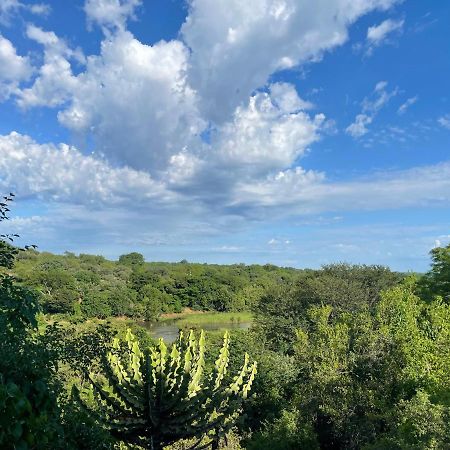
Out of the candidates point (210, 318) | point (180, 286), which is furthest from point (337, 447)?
point (180, 286)

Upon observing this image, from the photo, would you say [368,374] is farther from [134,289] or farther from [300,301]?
[134,289]

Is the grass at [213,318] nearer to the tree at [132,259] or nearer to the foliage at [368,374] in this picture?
the foliage at [368,374]

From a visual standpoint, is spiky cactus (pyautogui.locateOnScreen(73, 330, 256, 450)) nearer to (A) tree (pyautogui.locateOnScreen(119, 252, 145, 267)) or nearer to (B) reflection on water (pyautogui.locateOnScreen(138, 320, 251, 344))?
(B) reflection on water (pyautogui.locateOnScreen(138, 320, 251, 344))

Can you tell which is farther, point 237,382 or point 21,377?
point 237,382

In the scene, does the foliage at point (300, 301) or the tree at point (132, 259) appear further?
the tree at point (132, 259)

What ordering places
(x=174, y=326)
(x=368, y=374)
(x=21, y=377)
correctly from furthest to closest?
(x=174, y=326) → (x=368, y=374) → (x=21, y=377)

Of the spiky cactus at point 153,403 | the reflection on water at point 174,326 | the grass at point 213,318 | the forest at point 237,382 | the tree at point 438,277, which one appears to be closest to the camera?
the forest at point 237,382

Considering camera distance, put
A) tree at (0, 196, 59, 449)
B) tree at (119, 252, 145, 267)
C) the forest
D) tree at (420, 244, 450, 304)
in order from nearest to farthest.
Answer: tree at (0, 196, 59, 449) < the forest < tree at (420, 244, 450, 304) < tree at (119, 252, 145, 267)

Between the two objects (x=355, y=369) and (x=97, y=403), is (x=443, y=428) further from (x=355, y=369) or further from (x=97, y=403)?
(x=97, y=403)

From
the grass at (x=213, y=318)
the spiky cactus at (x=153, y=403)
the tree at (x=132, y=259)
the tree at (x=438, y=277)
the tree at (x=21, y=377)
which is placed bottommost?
the spiky cactus at (x=153, y=403)

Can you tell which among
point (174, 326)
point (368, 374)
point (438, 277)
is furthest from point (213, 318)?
point (368, 374)

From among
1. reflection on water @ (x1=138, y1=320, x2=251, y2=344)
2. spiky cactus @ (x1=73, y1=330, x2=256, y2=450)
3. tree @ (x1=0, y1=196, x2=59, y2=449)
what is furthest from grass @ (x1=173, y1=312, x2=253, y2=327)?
tree @ (x1=0, y1=196, x2=59, y2=449)

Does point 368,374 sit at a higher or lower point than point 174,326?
higher

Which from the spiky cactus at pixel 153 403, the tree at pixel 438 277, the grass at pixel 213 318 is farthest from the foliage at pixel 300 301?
the grass at pixel 213 318
